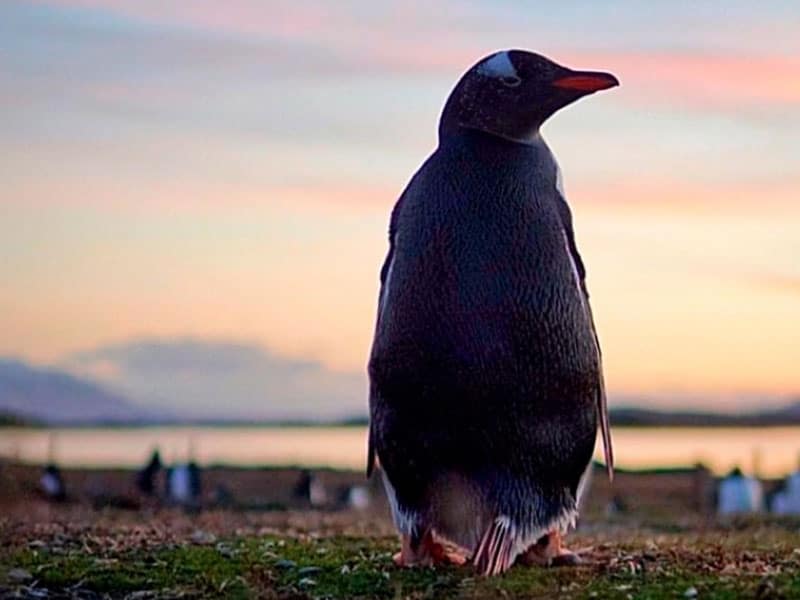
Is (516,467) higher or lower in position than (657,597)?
higher

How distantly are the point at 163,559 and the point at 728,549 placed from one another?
309cm

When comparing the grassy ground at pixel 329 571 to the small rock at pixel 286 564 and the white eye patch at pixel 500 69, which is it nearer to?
the small rock at pixel 286 564

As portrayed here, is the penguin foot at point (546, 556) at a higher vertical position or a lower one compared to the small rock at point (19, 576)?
higher

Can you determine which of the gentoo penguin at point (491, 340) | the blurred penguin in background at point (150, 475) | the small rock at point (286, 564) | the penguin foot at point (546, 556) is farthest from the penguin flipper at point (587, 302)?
the blurred penguin in background at point (150, 475)

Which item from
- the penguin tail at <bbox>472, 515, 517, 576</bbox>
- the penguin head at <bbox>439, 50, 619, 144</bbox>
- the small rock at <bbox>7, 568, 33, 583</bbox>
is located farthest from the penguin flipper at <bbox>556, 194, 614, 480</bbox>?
the small rock at <bbox>7, 568, 33, 583</bbox>

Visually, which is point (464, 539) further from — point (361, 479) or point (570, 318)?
point (361, 479)

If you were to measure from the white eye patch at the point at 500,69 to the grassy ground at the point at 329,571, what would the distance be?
2282 mm

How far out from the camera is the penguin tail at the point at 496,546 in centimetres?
806

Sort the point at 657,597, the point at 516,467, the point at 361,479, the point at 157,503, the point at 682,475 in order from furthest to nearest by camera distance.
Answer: the point at 361,479 → the point at 682,475 → the point at 157,503 → the point at 516,467 → the point at 657,597

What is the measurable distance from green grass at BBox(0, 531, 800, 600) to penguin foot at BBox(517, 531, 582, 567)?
0.13 meters

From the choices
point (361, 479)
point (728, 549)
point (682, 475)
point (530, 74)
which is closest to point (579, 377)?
point (530, 74)

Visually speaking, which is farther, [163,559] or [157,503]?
[157,503]

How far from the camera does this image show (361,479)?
34906mm

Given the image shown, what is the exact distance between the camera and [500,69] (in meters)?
8.23
